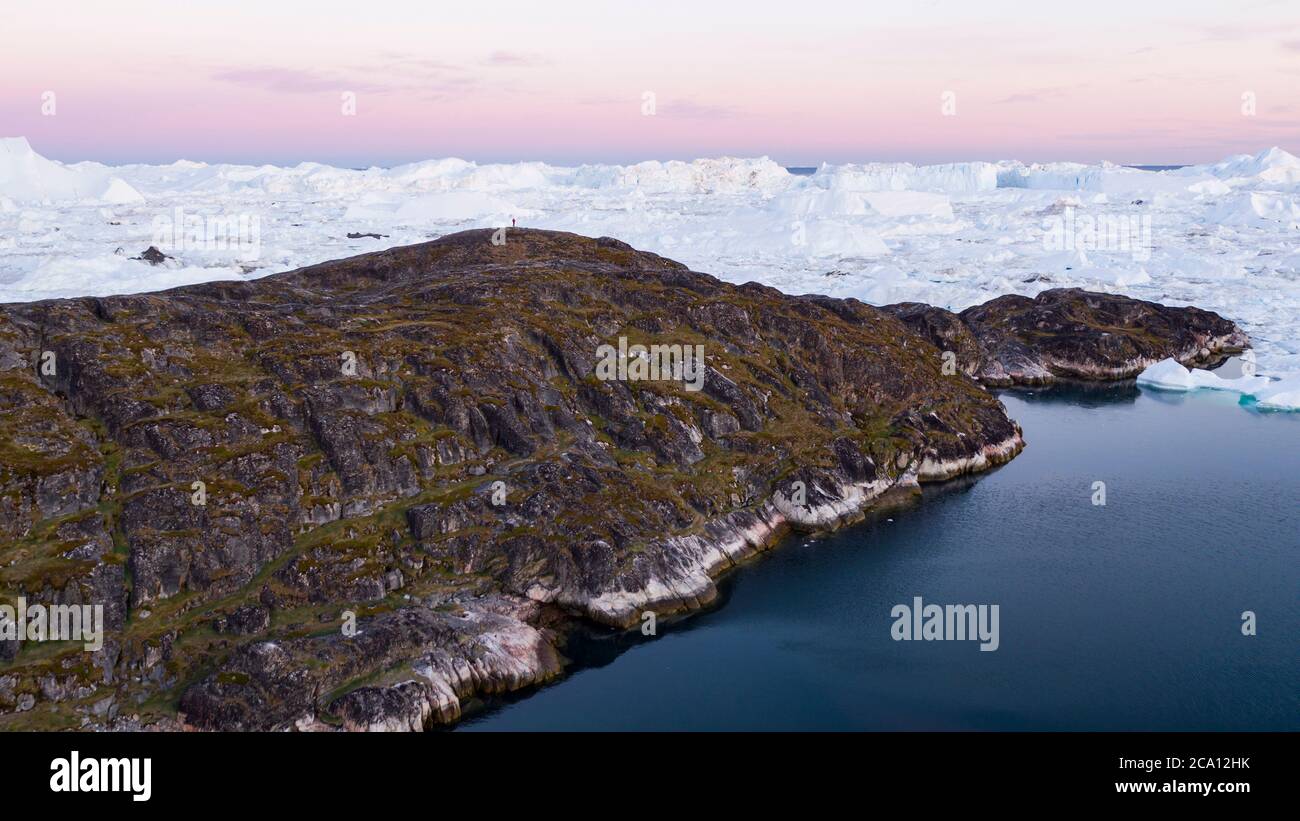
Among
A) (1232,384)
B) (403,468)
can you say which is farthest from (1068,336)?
(403,468)

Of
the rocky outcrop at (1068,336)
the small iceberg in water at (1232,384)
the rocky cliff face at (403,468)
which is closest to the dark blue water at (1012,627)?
the rocky cliff face at (403,468)

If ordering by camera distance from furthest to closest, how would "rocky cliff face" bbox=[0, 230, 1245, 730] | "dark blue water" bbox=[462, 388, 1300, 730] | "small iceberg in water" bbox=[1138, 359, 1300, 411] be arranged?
"small iceberg in water" bbox=[1138, 359, 1300, 411], "rocky cliff face" bbox=[0, 230, 1245, 730], "dark blue water" bbox=[462, 388, 1300, 730]

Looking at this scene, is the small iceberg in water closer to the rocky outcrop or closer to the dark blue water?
the rocky outcrop

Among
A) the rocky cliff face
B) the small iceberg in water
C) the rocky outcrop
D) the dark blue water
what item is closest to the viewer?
the dark blue water

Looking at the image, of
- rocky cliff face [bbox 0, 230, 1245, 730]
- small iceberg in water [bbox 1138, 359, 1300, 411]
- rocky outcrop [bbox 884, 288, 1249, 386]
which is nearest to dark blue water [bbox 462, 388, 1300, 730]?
rocky cliff face [bbox 0, 230, 1245, 730]

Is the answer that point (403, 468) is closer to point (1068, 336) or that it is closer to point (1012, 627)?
point (1012, 627)

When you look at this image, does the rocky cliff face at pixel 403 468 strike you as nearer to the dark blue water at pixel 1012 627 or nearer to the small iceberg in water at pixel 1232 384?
the dark blue water at pixel 1012 627

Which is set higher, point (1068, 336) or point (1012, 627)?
point (1068, 336)
